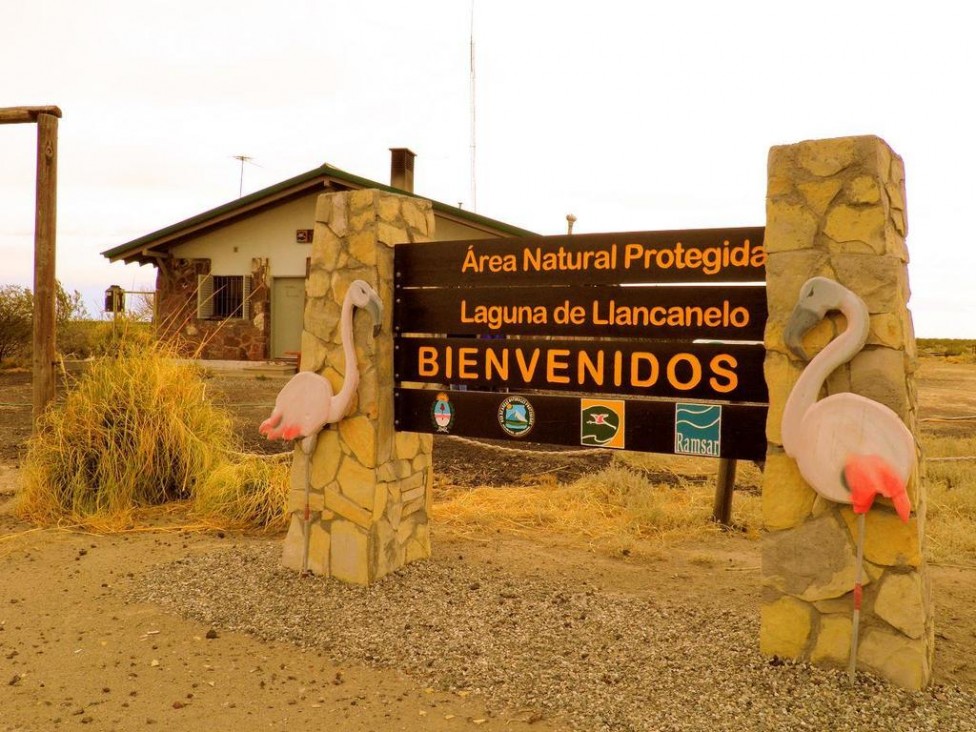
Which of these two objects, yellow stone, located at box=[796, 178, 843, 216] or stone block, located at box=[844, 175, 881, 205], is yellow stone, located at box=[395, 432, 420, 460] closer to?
yellow stone, located at box=[796, 178, 843, 216]

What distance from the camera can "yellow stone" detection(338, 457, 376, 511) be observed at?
514cm

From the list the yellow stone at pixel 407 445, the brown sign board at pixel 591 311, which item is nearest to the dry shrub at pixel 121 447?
the yellow stone at pixel 407 445

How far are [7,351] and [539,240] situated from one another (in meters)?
19.0

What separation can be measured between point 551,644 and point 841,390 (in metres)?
1.88

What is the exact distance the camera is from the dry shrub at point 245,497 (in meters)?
6.93

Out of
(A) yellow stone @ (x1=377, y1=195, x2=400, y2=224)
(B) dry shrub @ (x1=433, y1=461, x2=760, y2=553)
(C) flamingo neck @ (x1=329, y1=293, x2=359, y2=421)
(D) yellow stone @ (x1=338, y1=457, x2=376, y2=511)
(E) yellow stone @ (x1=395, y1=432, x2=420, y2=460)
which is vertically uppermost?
(A) yellow stone @ (x1=377, y1=195, x2=400, y2=224)

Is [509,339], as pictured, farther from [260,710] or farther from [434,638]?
[260,710]

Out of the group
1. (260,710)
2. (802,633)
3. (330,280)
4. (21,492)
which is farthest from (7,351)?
(802,633)

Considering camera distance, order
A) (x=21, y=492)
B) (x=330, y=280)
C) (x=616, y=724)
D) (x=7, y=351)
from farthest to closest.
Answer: (x=7, y=351)
(x=21, y=492)
(x=330, y=280)
(x=616, y=724)

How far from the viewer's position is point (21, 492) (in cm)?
735

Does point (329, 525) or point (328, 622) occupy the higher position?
point (329, 525)

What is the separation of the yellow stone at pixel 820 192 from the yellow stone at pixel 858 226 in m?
0.05

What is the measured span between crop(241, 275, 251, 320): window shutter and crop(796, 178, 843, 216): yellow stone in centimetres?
1682

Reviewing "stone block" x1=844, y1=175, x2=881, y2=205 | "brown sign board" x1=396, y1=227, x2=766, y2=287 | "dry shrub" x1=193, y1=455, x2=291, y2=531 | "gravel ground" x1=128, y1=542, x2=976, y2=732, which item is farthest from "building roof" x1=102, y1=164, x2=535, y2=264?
"stone block" x1=844, y1=175, x2=881, y2=205
